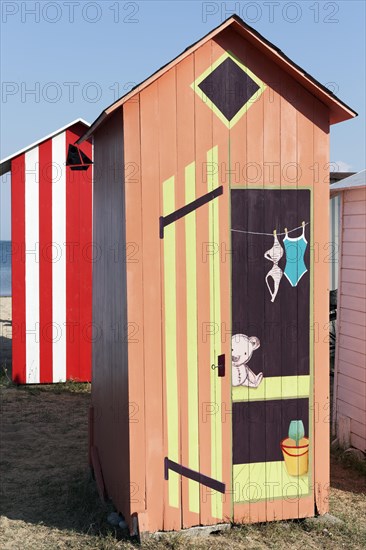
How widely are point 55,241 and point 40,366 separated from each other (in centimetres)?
217

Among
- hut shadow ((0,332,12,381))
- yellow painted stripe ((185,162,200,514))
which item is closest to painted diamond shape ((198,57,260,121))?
yellow painted stripe ((185,162,200,514))

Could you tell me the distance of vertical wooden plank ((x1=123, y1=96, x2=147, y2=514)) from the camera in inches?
237

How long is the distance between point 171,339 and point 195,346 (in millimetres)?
210

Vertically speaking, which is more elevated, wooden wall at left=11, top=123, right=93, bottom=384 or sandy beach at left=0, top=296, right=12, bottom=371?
wooden wall at left=11, top=123, right=93, bottom=384

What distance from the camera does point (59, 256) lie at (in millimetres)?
12992

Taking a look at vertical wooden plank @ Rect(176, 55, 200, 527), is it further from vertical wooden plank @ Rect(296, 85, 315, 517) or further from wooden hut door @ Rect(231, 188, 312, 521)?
vertical wooden plank @ Rect(296, 85, 315, 517)

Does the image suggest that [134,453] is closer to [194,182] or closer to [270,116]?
[194,182]

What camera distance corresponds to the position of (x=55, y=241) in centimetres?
1292

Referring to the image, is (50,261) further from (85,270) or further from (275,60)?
(275,60)

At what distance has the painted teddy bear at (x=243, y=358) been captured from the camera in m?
6.27

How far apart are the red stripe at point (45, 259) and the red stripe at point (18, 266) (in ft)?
0.99

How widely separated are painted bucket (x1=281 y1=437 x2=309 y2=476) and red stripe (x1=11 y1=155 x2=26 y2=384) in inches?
289

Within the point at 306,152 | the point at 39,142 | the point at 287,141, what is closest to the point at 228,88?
the point at 287,141

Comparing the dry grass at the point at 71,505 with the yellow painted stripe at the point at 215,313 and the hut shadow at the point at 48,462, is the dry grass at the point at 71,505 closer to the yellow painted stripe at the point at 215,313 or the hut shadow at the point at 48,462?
the hut shadow at the point at 48,462
